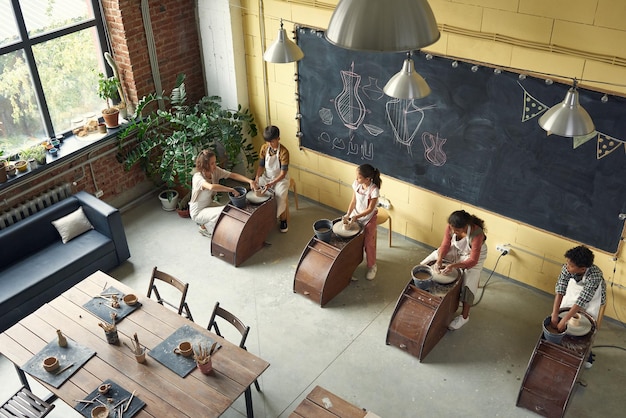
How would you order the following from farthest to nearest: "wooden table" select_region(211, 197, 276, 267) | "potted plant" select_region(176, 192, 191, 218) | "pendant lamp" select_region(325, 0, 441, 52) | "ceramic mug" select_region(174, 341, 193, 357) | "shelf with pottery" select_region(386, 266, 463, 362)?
"potted plant" select_region(176, 192, 191, 218) < "wooden table" select_region(211, 197, 276, 267) < "shelf with pottery" select_region(386, 266, 463, 362) < "ceramic mug" select_region(174, 341, 193, 357) < "pendant lamp" select_region(325, 0, 441, 52)

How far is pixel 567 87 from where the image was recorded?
17.8 feet

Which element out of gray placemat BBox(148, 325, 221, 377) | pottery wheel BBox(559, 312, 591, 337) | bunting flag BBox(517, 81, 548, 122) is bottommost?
pottery wheel BBox(559, 312, 591, 337)

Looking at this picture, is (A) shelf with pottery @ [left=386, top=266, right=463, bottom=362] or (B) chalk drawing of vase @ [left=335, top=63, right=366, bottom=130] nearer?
(A) shelf with pottery @ [left=386, top=266, right=463, bottom=362]

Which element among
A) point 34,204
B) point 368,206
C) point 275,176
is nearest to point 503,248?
point 368,206

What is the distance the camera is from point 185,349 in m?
4.87

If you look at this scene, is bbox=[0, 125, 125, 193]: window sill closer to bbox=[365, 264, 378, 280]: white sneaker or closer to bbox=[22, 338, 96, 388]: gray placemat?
bbox=[22, 338, 96, 388]: gray placemat

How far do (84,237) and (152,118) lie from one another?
1780mm

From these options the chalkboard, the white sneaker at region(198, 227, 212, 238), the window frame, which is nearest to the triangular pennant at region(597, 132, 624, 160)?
the chalkboard

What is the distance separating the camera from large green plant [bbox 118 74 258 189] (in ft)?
24.6

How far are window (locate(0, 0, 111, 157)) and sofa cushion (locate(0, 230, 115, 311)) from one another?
1240mm

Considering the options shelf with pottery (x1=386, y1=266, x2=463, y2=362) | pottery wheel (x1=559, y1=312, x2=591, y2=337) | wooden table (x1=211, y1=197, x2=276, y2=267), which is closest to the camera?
pottery wheel (x1=559, y1=312, x2=591, y2=337)

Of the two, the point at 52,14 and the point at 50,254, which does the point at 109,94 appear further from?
the point at 50,254

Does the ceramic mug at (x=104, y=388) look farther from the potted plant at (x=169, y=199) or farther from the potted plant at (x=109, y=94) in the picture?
the potted plant at (x=109, y=94)

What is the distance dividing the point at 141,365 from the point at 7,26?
4.06 m
